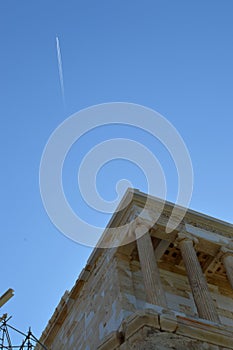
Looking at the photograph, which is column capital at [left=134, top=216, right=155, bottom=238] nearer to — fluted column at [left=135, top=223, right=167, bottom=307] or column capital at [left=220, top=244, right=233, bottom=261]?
fluted column at [left=135, top=223, right=167, bottom=307]

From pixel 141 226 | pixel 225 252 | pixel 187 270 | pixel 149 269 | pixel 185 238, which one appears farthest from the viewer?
pixel 225 252

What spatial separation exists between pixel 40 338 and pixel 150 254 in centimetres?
668

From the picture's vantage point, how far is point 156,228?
10.6 m

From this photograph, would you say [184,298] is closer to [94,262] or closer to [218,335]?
[94,262]

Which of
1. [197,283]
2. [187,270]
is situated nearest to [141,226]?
[187,270]

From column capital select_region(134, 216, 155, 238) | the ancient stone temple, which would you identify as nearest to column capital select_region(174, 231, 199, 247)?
the ancient stone temple

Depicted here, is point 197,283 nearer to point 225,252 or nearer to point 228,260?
point 228,260

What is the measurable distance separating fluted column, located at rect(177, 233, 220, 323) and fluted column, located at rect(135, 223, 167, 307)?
765mm

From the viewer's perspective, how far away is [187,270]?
9844mm

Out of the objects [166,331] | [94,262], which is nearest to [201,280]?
[166,331]

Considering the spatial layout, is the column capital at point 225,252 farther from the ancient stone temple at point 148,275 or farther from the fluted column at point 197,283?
the fluted column at point 197,283

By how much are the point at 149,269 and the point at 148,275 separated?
6.7 inches

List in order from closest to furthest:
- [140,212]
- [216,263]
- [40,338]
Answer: [140,212] → [216,263] → [40,338]

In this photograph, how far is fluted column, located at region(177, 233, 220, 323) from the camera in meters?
8.79
